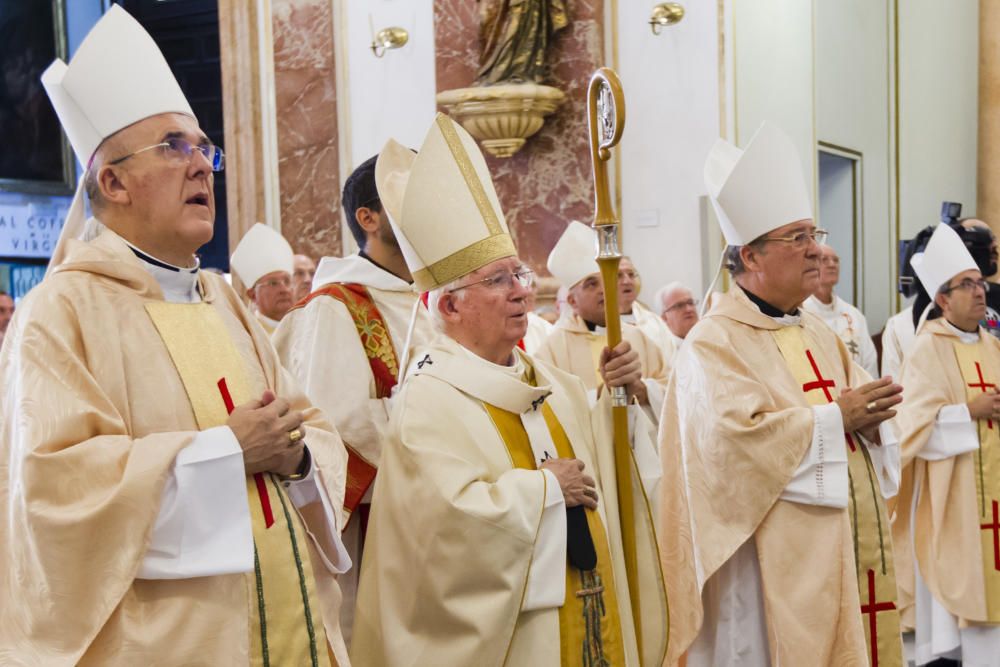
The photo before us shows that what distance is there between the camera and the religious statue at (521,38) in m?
9.15

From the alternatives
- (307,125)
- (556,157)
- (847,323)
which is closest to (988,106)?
(847,323)

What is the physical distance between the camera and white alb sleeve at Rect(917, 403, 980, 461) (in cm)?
579

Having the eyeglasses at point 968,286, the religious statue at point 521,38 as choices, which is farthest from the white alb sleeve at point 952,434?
the religious statue at point 521,38

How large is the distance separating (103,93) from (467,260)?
998 millimetres

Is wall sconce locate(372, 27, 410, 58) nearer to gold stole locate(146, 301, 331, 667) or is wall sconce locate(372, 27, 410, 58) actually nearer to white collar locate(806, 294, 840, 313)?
white collar locate(806, 294, 840, 313)

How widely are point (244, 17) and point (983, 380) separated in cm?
674

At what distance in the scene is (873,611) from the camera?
4.27 meters

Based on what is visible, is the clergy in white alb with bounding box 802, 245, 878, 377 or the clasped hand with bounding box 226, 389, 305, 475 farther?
the clergy in white alb with bounding box 802, 245, 878, 377

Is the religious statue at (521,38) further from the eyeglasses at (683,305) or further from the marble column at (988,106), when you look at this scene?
the marble column at (988,106)

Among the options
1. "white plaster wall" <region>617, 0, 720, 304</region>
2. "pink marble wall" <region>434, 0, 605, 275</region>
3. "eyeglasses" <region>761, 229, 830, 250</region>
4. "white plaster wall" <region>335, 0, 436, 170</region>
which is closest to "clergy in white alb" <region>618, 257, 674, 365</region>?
"white plaster wall" <region>617, 0, 720, 304</region>

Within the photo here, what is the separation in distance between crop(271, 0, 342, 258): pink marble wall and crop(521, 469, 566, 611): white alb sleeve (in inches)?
281

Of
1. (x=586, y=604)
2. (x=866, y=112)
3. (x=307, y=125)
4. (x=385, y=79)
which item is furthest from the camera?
(x=866, y=112)

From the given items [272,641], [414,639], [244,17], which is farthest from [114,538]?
[244,17]

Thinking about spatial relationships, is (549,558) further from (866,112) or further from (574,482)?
(866,112)
